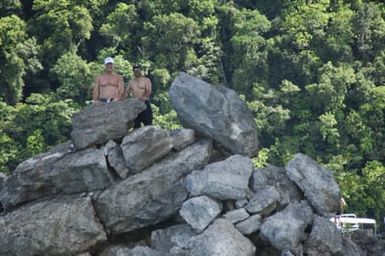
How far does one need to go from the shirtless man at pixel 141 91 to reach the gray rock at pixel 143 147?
603 mm

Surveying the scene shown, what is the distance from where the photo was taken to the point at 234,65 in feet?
143

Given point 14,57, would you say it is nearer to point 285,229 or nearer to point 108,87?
point 108,87

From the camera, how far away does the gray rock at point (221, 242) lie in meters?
14.3

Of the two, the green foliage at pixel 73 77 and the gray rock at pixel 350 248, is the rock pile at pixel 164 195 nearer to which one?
the gray rock at pixel 350 248

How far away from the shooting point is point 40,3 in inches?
1687

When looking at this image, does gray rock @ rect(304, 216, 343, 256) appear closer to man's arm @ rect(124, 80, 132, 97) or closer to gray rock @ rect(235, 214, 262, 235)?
gray rock @ rect(235, 214, 262, 235)

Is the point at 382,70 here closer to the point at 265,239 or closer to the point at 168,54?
the point at 168,54

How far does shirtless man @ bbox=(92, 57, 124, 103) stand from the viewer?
16.3 metres

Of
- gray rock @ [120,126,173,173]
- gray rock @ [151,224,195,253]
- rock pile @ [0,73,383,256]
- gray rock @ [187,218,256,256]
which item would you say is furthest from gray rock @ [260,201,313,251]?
gray rock @ [120,126,173,173]

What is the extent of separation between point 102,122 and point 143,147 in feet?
3.33

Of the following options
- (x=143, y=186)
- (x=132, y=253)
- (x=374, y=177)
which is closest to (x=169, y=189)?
(x=143, y=186)

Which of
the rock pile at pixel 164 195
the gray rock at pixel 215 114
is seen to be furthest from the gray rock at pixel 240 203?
the gray rock at pixel 215 114

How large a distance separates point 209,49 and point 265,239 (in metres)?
29.9

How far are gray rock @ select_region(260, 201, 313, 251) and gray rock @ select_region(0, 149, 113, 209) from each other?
338cm
